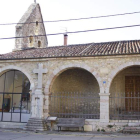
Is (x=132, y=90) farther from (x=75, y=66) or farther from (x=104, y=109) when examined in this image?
(x=75, y=66)

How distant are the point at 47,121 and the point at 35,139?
2854mm

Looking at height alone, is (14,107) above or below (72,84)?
below

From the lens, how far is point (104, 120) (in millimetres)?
11539

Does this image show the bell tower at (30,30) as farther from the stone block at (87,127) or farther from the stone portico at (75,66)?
the stone block at (87,127)

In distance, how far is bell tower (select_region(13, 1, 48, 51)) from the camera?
761 inches

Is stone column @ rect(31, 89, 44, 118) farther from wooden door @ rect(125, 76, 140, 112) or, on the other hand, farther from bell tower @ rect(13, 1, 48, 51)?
bell tower @ rect(13, 1, 48, 51)

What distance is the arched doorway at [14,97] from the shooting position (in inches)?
538

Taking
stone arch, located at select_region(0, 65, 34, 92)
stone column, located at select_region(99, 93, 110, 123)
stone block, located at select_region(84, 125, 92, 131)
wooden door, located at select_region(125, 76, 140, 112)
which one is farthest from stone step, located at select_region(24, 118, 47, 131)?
wooden door, located at select_region(125, 76, 140, 112)

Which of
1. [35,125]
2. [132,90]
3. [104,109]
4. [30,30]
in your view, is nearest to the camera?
[104,109]

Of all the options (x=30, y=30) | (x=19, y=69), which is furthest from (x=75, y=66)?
(x=30, y=30)

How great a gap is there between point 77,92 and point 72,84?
3.40 feet

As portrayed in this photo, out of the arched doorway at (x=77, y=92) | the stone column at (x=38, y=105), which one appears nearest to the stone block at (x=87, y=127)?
the stone column at (x=38, y=105)

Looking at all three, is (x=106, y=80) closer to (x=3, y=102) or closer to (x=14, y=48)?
(x=3, y=102)

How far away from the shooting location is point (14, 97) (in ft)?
46.0
